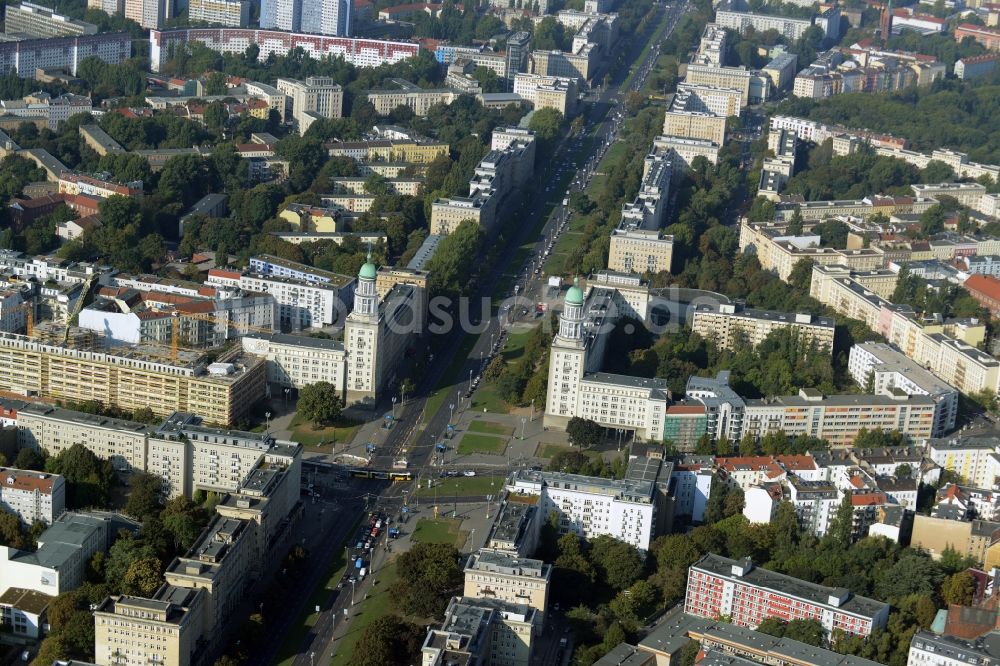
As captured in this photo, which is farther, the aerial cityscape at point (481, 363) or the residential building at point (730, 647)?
the aerial cityscape at point (481, 363)

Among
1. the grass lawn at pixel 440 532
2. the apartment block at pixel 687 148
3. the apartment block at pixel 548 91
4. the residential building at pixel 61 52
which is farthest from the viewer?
the apartment block at pixel 548 91

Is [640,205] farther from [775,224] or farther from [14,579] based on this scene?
[14,579]

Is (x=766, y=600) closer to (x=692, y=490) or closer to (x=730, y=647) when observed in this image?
(x=730, y=647)

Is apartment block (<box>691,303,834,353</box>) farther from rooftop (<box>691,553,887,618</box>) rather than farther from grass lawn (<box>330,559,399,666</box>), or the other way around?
grass lawn (<box>330,559,399,666</box>)

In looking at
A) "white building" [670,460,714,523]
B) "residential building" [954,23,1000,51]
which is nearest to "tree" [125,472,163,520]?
"white building" [670,460,714,523]

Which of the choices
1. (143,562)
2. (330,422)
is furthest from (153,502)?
(330,422)

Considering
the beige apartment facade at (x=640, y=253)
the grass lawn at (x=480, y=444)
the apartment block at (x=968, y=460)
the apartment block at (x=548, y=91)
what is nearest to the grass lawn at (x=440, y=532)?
the grass lawn at (x=480, y=444)

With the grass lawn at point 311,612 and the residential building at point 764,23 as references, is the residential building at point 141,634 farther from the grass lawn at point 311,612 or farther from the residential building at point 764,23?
the residential building at point 764,23

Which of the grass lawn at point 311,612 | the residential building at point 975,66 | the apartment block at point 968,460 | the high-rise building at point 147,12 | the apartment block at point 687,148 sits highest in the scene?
the residential building at point 975,66
